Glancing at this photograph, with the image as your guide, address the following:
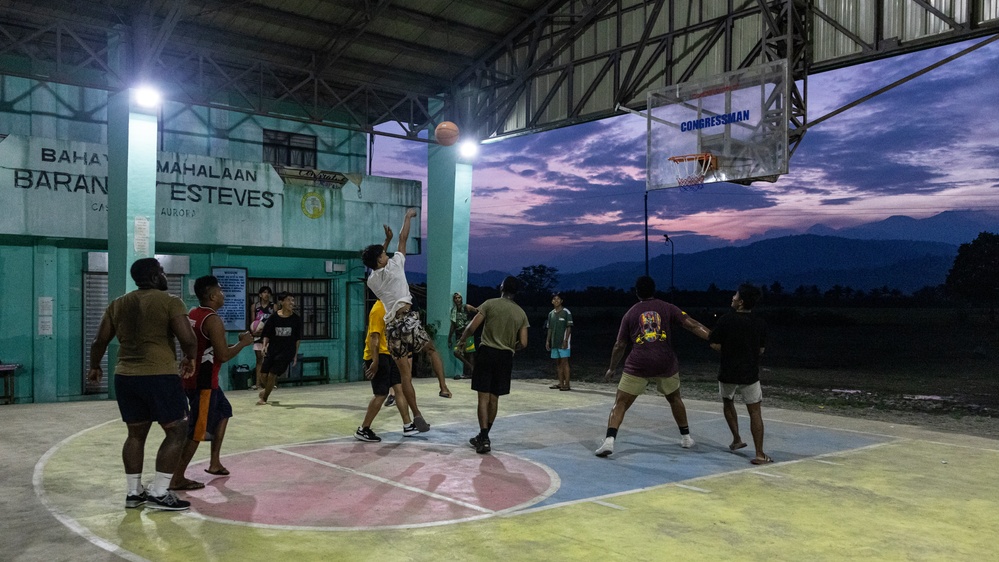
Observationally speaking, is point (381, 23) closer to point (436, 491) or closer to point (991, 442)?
point (436, 491)

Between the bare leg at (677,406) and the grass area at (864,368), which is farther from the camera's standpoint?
the grass area at (864,368)

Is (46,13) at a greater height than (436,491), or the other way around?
(46,13)

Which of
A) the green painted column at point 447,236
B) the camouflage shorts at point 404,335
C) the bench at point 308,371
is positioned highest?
the green painted column at point 447,236

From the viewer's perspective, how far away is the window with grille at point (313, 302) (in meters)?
17.7

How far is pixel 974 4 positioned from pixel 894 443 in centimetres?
655

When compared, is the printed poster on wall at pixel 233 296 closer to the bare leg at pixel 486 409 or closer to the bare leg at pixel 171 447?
the bare leg at pixel 486 409

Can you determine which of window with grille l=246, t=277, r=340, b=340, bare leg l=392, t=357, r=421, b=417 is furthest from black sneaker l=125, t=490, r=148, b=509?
window with grille l=246, t=277, r=340, b=340

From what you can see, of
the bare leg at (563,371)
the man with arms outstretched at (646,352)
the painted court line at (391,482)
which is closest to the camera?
the painted court line at (391,482)

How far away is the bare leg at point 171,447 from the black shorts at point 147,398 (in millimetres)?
74

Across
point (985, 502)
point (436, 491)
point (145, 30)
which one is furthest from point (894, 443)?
point (145, 30)

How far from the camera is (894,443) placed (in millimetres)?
9695

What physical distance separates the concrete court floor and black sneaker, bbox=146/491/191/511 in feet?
0.28

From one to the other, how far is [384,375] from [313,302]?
30.6ft

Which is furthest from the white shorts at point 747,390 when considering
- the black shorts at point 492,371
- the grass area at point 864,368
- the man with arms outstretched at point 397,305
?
the grass area at point 864,368
